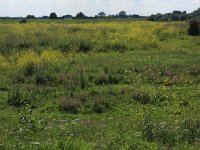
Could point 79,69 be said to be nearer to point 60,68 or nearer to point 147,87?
point 60,68

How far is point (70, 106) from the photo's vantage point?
1352 centimetres

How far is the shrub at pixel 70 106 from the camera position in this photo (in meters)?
13.4

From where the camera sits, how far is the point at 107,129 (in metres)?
10.2

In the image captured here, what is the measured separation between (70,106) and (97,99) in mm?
1009

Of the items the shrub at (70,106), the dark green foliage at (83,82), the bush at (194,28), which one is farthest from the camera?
the bush at (194,28)

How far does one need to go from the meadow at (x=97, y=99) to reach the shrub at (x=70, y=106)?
32 millimetres

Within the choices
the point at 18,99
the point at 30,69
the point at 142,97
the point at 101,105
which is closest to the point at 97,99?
the point at 101,105

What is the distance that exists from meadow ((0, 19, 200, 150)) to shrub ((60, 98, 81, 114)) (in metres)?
0.03

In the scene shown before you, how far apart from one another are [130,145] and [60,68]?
12713 millimetres

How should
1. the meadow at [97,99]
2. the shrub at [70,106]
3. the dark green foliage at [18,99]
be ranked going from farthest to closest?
the dark green foliage at [18,99]
the shrub at [70,106]
the meadow at [97,99]

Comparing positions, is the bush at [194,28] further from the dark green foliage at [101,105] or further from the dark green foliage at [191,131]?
the dark green foliage at [191,131]

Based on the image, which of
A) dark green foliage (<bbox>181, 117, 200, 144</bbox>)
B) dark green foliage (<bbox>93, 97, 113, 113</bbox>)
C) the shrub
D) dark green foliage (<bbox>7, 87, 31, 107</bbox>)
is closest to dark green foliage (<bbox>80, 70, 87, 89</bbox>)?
dark green foliage (<bbox>7, 87, 31, 107</bbox>)

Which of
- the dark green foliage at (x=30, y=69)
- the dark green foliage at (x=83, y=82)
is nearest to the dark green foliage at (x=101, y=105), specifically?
the dark green foliage at (x=83, y=82)

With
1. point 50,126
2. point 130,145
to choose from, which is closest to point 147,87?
point 50,126
